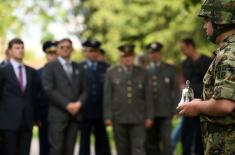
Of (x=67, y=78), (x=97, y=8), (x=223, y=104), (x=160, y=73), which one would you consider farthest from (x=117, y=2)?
(x=223, y=104)

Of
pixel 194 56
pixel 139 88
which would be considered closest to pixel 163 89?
pixel 139 88

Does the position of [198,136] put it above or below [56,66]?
below

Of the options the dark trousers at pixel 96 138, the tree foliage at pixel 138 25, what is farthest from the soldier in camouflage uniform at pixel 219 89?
the tree foliage at pixel 138 25

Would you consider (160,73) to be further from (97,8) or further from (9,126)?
(97,8)

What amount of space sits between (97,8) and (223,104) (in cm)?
2838

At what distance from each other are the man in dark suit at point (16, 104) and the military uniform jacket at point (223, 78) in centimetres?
565

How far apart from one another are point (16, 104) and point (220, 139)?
5872 millimetres

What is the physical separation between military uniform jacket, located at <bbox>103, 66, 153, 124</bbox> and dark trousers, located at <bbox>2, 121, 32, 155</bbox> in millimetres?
2036

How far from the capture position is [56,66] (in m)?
12.6

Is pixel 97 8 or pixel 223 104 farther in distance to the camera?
pixel 97 8

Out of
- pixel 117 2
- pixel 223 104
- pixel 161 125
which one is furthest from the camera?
pixel 117 2

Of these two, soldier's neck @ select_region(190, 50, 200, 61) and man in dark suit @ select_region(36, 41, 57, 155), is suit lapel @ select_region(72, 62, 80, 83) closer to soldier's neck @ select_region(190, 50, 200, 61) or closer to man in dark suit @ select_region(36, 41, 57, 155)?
man in dark suit @ select_region(36, 41, 57, 155)

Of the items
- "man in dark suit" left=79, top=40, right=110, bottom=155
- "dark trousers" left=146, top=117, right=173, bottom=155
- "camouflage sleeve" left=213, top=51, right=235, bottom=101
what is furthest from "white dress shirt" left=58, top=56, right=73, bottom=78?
"camouflage sleeve" left=213, top=51, right=235, bottom=101

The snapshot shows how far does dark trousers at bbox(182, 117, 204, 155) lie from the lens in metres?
13.5
